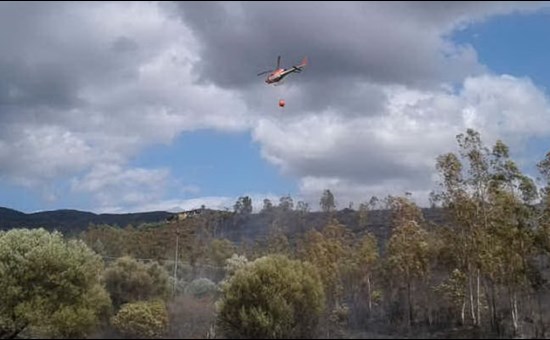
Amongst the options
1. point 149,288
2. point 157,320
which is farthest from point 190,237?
point 157,320

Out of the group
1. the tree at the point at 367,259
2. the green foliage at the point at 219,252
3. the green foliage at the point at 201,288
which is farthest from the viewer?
the green foliage at the point at 219,252

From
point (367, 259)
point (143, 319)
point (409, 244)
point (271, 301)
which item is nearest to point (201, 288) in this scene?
point (367, 259)

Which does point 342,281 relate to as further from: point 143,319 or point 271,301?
point 271,301

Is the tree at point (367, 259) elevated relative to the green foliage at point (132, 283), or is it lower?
elevated

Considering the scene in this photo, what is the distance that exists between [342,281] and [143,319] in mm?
30904

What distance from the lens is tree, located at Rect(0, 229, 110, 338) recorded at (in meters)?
48.6

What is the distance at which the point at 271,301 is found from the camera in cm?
5041

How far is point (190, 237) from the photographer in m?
118

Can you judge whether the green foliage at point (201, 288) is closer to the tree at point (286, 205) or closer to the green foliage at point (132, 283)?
the green foliage at point (132, 283)

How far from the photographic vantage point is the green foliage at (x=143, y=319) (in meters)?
60.1

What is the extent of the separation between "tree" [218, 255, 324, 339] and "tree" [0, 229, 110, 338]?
1012 centimetres

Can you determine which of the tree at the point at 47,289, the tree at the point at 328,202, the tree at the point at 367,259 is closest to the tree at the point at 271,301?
the tree at the point at 47,289

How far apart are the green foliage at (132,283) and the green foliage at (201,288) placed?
10100mm

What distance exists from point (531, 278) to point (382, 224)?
97.3 meters
